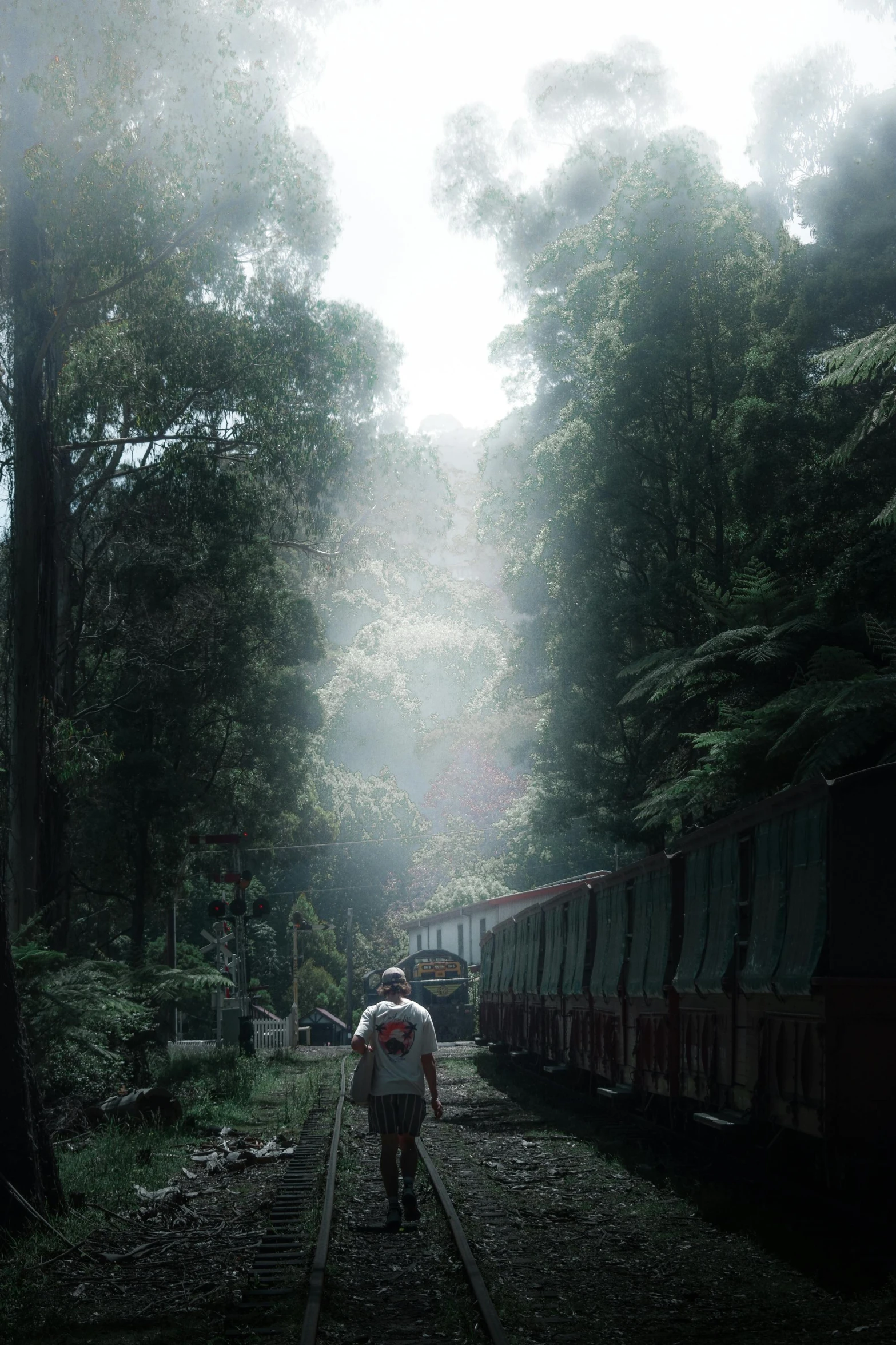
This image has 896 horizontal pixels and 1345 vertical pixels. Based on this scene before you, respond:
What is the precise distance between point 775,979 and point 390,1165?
9.95ft

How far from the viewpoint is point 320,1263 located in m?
7.72

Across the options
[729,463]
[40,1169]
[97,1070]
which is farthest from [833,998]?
[729,463]

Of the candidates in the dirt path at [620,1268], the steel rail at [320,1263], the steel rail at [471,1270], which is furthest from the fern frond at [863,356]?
the steel rail at [320,1263]

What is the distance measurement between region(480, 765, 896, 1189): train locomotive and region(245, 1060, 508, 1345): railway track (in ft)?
7.14

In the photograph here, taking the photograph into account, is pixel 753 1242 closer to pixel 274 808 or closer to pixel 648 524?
pixel 648 524

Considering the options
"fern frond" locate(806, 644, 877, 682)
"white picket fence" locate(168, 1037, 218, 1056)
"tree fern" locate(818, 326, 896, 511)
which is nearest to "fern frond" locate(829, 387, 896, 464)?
"tree fern" locate(818, 326, 896, 511)

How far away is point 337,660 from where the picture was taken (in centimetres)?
7769

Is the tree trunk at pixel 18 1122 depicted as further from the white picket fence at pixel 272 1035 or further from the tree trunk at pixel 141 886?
the white picket fence at pixel 272 1035

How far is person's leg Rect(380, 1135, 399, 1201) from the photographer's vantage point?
916cm

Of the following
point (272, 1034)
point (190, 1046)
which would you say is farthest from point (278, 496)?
point (272, 1034)

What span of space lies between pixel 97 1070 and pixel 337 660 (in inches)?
2489

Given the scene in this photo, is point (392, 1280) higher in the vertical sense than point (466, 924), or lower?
higher

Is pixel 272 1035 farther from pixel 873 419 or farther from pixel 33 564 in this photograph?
pixel 873 419

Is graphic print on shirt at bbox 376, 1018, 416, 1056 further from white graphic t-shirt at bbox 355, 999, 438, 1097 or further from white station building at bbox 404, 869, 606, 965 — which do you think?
white station building at bbox 404, 869, 606, 965
